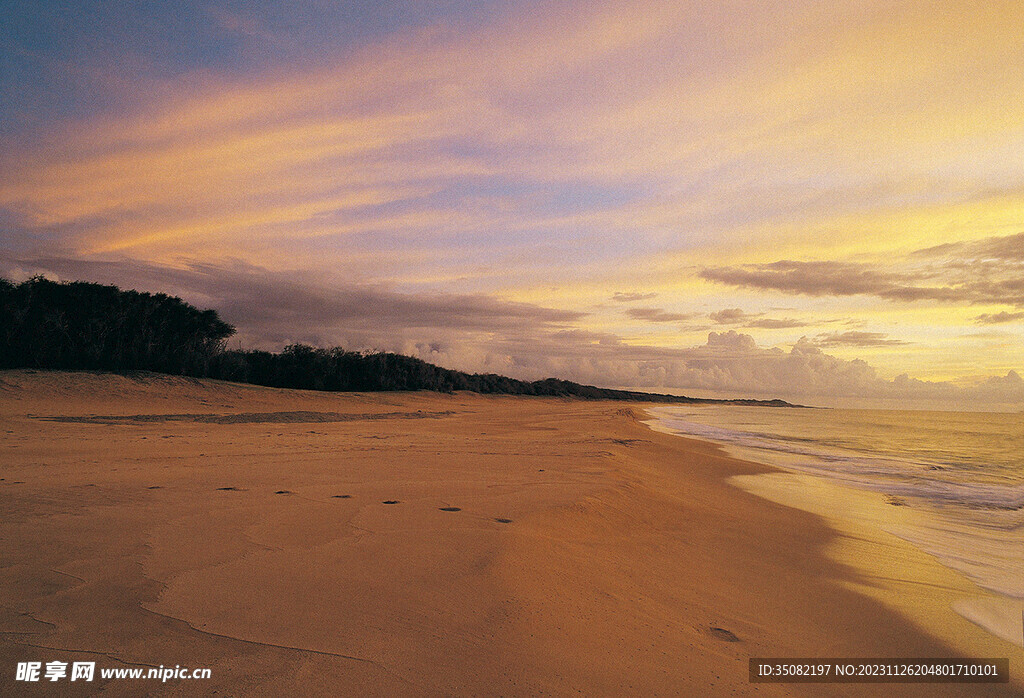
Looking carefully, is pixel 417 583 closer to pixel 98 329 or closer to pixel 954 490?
pixel 954 490

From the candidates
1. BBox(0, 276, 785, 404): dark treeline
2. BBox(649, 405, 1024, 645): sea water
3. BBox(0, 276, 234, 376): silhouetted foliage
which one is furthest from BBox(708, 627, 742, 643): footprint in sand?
BBox(0, 276, 234, 376): silhouetted foliage

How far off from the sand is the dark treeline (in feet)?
77.3

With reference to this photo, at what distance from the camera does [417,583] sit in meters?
3.42

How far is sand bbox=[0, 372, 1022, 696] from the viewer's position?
2.47m

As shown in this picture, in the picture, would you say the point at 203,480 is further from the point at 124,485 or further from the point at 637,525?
the point at 637,525

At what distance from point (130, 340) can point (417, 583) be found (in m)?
32.7

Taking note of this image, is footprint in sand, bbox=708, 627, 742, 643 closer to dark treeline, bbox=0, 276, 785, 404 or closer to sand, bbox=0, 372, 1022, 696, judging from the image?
sand, bbox=0, 372, 1022, 696

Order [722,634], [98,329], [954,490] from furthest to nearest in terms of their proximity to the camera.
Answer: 1. [98,329]
2. [954,490]
3. [722,634]

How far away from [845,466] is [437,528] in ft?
48.5

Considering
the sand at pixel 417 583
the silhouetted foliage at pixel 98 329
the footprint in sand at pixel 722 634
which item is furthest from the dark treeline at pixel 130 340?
the footprint in sand at pixel 722 634

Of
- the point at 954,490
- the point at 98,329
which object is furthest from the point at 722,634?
the point at 98,329

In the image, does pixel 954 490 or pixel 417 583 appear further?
pixel 954 490

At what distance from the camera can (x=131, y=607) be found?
9.34 ft

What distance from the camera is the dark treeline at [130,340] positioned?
24781mm
